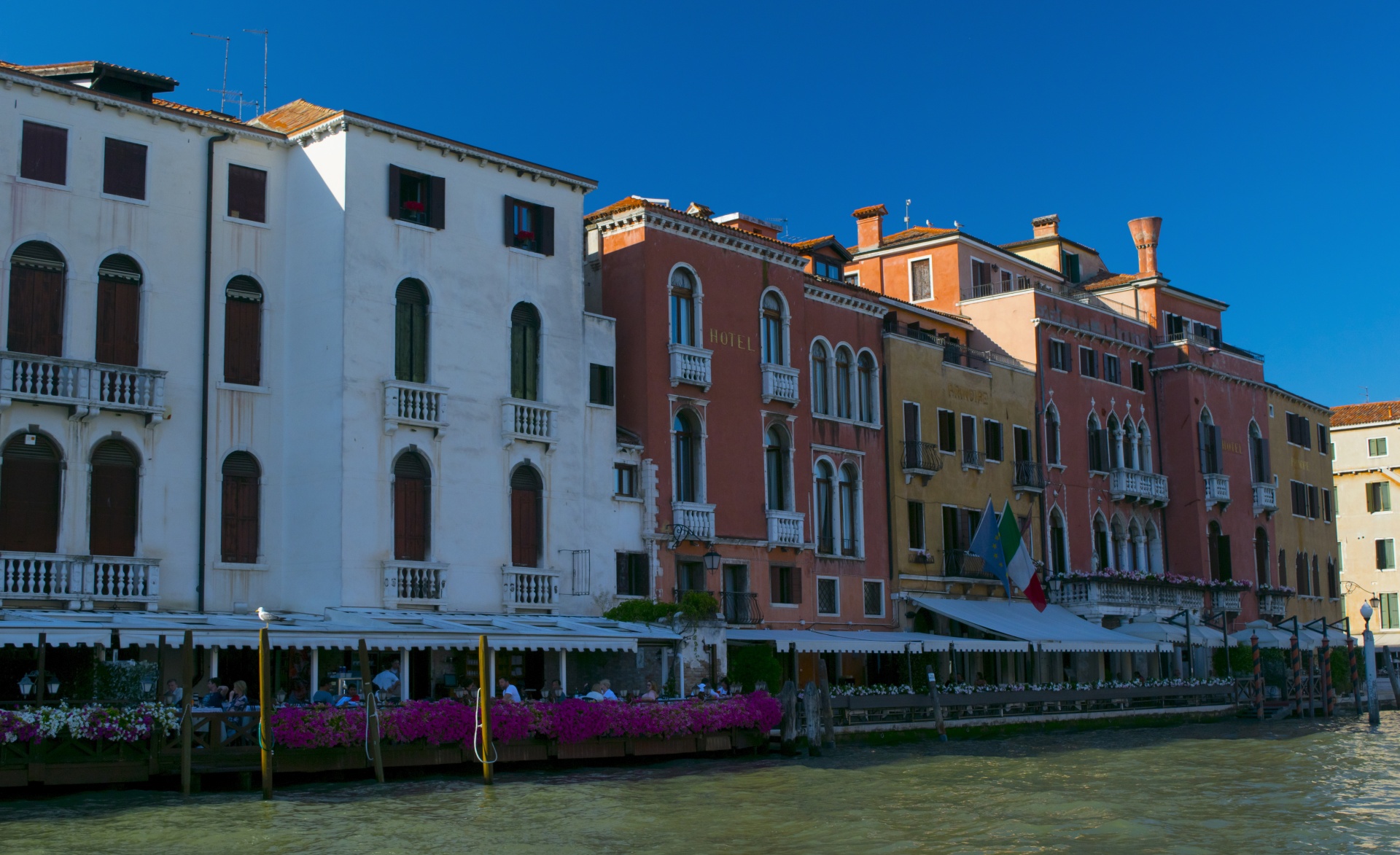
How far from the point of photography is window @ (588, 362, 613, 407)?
31062mm

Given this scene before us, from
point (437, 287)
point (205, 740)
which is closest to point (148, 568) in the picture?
point (205, 740)

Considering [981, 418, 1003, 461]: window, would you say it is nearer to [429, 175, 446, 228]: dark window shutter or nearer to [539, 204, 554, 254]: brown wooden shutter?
[539, 204, 554, 254]: brown wooden shutter

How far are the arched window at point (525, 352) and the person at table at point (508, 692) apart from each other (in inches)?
236

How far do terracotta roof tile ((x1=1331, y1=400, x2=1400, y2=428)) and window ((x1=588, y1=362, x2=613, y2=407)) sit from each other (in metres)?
42.5

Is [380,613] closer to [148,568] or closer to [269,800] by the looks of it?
[148,568]

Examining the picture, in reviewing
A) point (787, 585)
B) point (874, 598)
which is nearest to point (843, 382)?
point (874, 598)

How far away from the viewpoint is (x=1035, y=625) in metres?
38.4

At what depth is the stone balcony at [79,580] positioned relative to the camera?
2323 cm

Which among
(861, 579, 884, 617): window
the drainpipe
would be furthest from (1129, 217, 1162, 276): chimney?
the drainpipe

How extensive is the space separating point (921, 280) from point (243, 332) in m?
23.7

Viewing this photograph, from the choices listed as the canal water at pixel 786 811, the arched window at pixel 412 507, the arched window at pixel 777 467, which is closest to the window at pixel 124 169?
the arched window at pixel 412 507

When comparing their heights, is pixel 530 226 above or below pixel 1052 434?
above

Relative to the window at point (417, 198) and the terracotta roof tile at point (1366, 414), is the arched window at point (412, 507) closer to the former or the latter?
the window at point (417, 198)

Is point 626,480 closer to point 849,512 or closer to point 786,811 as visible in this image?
point 849,512
